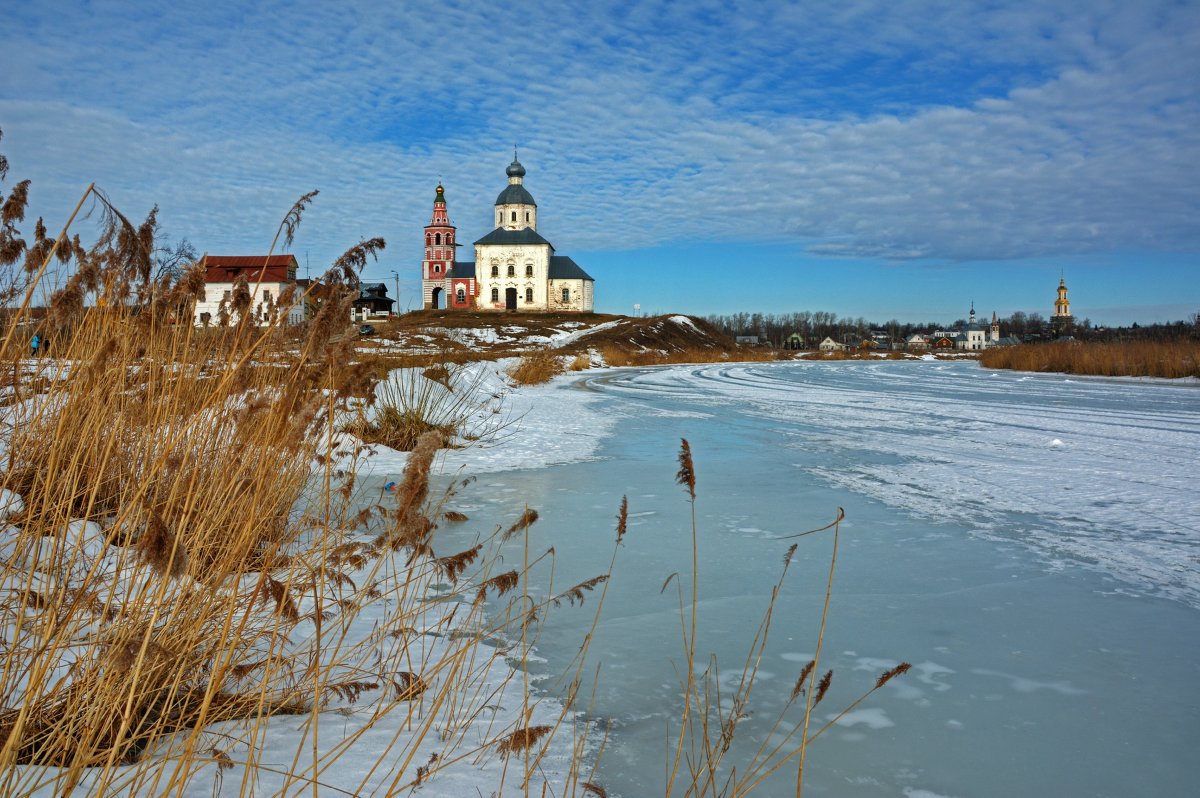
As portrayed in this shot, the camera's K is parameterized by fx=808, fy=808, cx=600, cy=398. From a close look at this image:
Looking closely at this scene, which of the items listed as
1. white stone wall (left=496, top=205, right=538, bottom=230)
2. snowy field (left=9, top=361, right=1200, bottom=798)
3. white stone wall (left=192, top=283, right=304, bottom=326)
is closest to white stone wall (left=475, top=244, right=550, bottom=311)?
white stone wall (left=496, top=205, right=538, bottom=230)

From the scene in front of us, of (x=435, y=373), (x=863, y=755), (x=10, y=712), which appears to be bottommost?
(x=863, y=755)

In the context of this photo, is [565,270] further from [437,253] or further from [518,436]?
[518,436]

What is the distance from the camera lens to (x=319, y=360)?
217 centimetres

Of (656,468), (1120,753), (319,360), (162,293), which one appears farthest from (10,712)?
(656,468)

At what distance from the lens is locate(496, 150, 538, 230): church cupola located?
72.8 meters

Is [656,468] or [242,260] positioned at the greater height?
[242,260]

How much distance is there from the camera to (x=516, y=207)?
72812mm

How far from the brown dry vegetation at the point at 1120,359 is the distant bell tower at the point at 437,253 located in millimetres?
55794

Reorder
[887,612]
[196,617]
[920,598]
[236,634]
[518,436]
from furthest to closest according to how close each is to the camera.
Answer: [518,436] → [920,598] → [887,612] → [196,617] → [236,634]

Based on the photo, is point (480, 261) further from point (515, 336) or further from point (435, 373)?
point (435, 373)

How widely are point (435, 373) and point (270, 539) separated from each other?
16.0ft

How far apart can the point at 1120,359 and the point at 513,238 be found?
54.7 metres

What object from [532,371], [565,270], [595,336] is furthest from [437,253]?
[532,371]

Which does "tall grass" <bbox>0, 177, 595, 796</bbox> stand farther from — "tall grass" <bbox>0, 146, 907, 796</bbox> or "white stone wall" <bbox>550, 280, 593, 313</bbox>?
"white stone wall" <bbox>550, 280, 593, 313</bbox>
